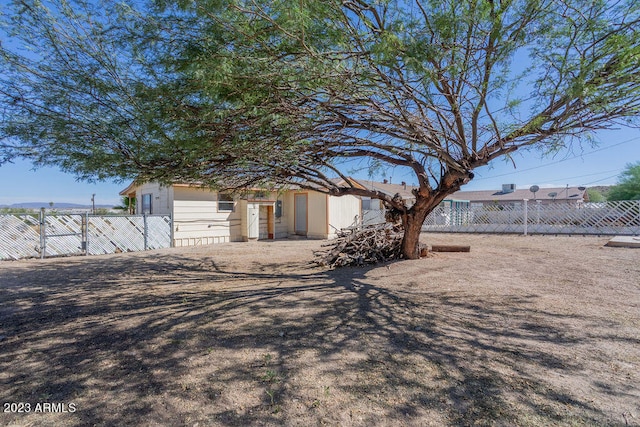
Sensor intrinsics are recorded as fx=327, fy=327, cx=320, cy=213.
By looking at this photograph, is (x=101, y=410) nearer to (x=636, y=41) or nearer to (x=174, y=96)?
(x=174, y=96)

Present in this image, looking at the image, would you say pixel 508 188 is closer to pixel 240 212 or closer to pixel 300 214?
pixel 300 214

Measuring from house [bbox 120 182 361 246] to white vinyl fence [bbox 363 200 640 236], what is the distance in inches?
112

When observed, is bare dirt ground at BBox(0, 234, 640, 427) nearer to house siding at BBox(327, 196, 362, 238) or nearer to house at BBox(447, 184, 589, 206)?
house siding at BBox(327, 196, 362, 238)

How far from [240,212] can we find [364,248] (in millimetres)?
8271

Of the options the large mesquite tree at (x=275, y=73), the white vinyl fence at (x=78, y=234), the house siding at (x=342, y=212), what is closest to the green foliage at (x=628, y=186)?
the house siding at (x=342, y=212)

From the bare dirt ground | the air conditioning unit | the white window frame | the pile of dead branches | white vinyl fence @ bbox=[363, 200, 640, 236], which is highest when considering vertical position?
the air conditioning unit

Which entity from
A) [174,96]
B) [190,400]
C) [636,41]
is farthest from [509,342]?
[174,96]

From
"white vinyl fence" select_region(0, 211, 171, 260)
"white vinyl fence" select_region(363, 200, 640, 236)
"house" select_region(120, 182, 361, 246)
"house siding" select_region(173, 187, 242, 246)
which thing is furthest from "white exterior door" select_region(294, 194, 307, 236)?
"white vinyl fence" select_region(0, 211, 171, 260)

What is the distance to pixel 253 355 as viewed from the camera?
2934mm

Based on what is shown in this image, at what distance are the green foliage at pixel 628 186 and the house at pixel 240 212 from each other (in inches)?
816

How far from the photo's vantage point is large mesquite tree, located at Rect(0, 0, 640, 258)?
310 cm

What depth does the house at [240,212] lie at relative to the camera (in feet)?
42.0

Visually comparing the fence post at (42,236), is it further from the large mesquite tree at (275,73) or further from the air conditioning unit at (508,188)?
the air conditioning unit at (508,188)

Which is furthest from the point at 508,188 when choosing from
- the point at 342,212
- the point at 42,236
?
the point at 42,236
